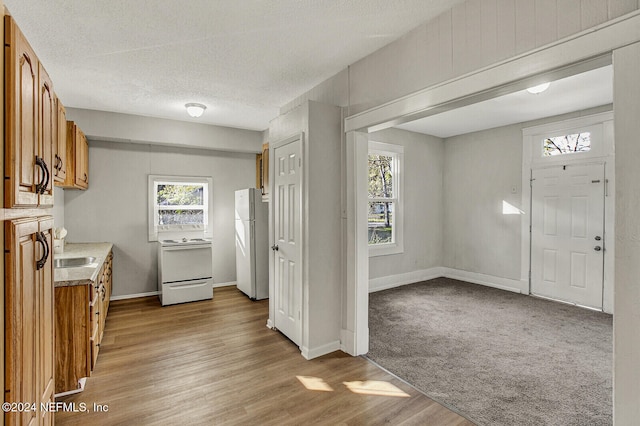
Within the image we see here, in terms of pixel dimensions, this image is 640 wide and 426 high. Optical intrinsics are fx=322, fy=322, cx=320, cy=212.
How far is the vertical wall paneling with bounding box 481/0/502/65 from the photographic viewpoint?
1960mm

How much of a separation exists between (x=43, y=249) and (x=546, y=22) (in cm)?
271

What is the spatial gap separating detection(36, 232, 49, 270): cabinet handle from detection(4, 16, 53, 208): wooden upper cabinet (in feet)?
0.44

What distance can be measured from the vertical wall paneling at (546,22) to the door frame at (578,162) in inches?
140

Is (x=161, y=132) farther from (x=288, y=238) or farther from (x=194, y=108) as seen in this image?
(x=288, y=238)

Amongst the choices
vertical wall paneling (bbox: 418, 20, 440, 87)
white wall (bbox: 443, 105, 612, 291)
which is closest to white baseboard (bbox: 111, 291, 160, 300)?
vertical wall paneling (bbox: 418, 20, 440, 87)

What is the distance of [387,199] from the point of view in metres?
5.65

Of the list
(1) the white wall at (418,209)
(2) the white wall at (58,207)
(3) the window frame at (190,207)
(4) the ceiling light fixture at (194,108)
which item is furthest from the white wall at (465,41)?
(2) the white wall at (58,207)

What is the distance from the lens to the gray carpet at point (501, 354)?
2.28 metres

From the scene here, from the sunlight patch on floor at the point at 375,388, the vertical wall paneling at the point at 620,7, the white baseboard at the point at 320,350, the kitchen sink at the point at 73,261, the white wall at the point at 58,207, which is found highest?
the vertical wall paneling at the point at 620,7

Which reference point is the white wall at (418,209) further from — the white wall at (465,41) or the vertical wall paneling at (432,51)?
the vertical wall paneling at (432,51)

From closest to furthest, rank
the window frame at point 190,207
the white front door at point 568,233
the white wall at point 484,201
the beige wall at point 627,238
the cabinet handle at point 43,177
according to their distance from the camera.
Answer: the cabinet handle at point 43,177, the beige wall at point 627,238, the white front door at point 568,233, the window frame at point 190,207, the white wall at point 484,201

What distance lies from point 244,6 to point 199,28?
49 cm

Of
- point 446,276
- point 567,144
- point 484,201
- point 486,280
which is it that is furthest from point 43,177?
point 446,276

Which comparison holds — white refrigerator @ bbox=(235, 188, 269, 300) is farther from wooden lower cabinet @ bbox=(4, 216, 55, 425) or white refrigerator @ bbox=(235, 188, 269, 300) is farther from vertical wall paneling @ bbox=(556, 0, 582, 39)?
vertical wall paneling @ bbox=(556, 0, 582, 39)
